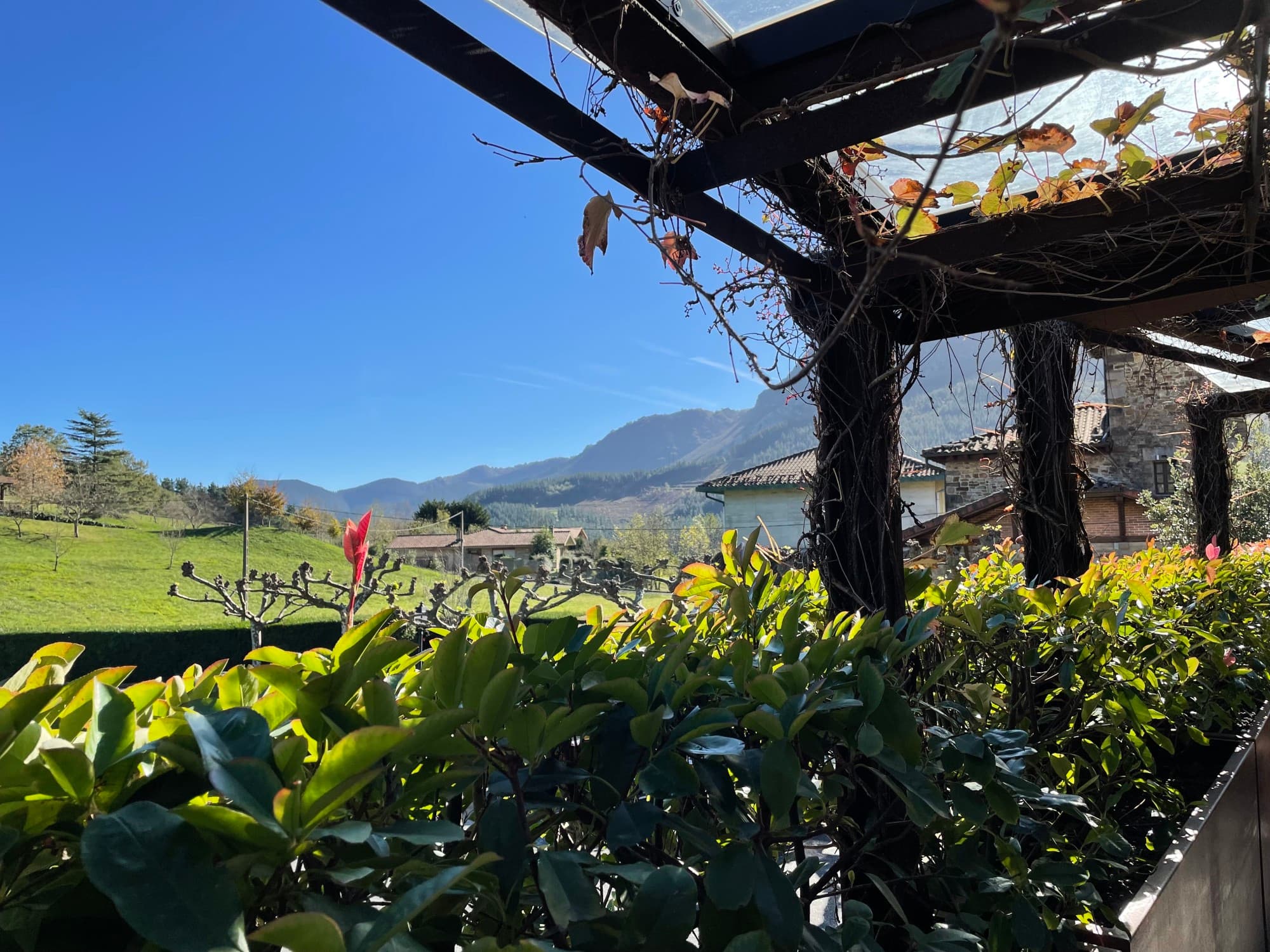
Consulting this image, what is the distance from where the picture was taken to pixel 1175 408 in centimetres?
596

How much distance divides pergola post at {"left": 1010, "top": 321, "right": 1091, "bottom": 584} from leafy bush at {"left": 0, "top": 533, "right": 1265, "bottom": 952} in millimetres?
2032

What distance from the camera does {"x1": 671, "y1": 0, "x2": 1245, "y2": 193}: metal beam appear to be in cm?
116

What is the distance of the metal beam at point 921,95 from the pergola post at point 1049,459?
1.91 m

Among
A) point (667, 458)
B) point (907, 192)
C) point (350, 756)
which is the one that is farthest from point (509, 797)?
point (667, 458)

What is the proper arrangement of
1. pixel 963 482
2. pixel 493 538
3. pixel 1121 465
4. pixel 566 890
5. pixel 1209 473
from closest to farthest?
pixel 566 890 < pixel 1209 473 < pixel 1121 465 < pixel 963 482 < pixel 493 538

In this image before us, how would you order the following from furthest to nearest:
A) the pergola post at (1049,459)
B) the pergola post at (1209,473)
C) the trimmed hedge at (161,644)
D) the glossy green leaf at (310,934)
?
the trimmed hedge at (161,644) < the pergola post at (1209,473) < the pergola post at (1049,459) < the glossy green leaf at (310,934)

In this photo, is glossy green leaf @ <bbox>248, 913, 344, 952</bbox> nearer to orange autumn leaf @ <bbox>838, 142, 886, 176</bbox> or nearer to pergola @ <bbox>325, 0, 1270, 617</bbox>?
pergola @ <bbox>325, 0, 1270, 617</bbox>

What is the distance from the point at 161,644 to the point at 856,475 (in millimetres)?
14095

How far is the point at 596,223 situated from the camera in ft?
4.32

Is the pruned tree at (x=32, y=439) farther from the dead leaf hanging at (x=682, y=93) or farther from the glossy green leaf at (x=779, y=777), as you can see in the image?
the glossy green leaf at (x=779, y=777)

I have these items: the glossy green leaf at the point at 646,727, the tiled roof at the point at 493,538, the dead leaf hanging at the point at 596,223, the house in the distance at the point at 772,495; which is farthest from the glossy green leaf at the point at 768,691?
the tiled roof at the point at 493,538

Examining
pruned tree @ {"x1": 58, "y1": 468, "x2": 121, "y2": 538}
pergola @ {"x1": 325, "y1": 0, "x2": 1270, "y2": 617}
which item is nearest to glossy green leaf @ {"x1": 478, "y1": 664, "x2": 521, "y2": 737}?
pergola @ {"x1": 325, "y1": 0, "x2": 1270, "y2": 617}

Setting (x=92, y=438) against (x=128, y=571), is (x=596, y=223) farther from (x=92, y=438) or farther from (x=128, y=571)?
(x=92, y=438)

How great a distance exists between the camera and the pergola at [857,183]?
1156 mm
